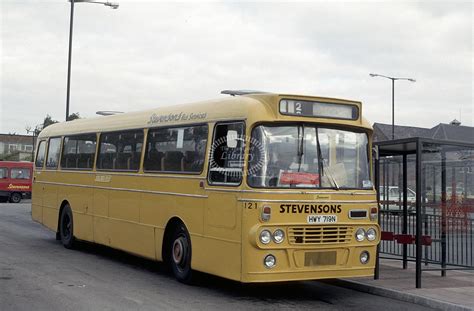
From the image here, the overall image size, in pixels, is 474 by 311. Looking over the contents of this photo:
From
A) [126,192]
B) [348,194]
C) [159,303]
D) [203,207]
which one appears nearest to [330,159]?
[348,194]

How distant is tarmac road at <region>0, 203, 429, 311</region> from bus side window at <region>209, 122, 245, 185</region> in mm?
1775

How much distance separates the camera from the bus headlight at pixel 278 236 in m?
8.86

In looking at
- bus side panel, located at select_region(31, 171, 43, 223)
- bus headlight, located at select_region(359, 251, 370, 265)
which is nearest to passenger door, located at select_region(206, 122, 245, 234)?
bus headlight, located at select_region(359, 251, 370, 265)

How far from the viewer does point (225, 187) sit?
30.9ft

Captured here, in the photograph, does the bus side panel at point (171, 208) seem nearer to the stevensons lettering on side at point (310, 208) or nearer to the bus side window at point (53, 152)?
the stevensons lettering on side at point (310, 208)

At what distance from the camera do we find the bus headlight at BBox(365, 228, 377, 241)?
9672 millimetres

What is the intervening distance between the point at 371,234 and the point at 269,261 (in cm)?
187

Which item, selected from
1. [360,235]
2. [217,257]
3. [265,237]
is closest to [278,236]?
[265,237]

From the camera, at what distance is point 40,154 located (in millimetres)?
17625

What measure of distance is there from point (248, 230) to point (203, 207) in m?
1.33

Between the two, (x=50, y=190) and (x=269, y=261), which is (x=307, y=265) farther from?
(x=50, y=190)

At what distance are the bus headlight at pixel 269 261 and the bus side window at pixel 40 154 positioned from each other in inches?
409

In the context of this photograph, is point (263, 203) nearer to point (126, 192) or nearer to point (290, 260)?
point (290, 260)

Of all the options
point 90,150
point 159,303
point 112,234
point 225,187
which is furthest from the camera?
point 90,150
